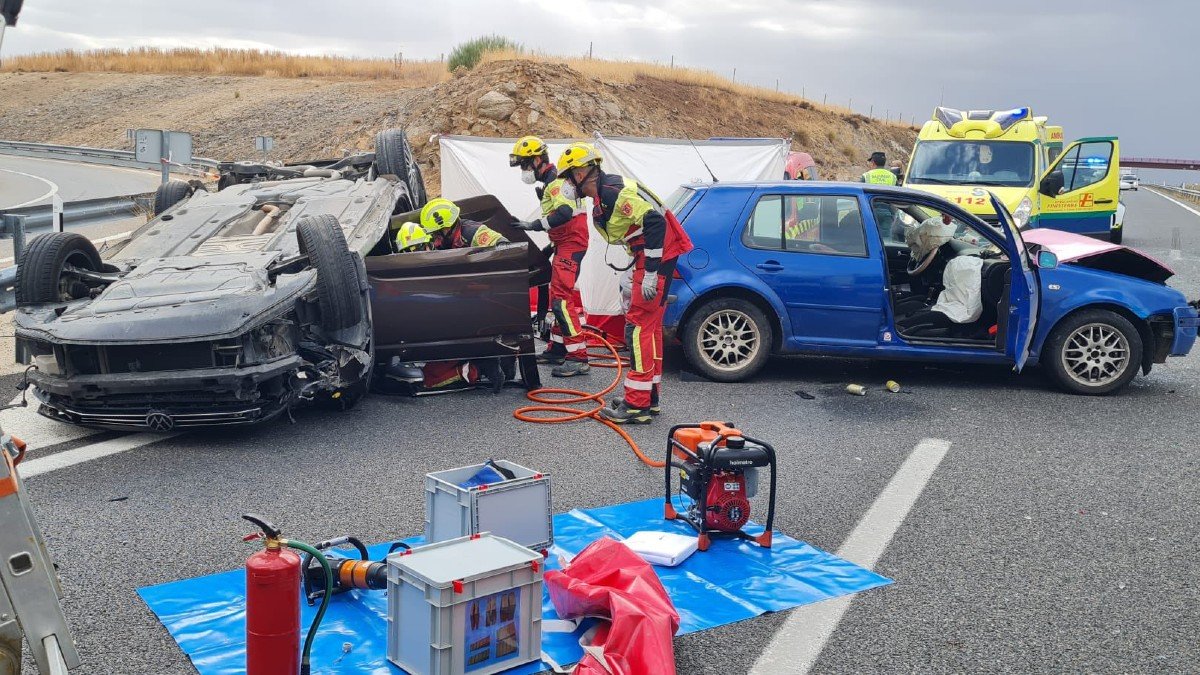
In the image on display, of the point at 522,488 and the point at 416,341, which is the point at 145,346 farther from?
the point at 522,488

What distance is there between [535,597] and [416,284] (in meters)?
4.44

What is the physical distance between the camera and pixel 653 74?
122 ft

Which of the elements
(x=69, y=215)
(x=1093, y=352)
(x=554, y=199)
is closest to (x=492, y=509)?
(x=554, y=199)

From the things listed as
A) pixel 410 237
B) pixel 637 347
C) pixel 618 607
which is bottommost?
pixel 618 607

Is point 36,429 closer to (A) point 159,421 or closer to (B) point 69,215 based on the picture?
(A) point 159,421

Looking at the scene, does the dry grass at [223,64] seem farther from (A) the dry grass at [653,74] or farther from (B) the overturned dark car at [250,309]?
(B) the overturned dark car at [250,309]

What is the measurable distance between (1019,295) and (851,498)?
328cm

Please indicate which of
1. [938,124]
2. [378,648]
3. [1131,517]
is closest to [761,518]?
[1131,517]

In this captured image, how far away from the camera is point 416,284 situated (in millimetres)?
7938

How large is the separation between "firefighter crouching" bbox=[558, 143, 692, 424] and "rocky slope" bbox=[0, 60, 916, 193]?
14905mm

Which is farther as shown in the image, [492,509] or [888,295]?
[888,295]

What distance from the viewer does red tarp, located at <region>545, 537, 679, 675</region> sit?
3758 millimetres

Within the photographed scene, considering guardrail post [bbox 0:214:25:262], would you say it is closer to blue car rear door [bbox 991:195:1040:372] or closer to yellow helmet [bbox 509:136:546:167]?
yellow helmet [bbox 509:136:546:167]

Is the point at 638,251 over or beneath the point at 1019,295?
over
